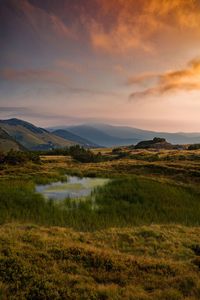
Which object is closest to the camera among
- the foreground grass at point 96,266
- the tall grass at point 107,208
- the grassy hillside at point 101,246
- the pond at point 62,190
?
the foreground grass at point 96,266

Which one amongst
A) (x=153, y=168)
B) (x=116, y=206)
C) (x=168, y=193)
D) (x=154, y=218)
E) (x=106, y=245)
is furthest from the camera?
(x=153, y=168)

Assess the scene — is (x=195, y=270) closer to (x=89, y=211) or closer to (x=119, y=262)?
(x=119, y=262)

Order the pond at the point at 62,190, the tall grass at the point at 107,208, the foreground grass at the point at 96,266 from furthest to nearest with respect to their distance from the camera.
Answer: the pond at the point at 62,190 < the tall grass at the point at 107,208 < the foreground grass at the point at 96,266

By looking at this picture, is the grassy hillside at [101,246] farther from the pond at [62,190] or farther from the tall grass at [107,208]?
the pond at [62,190]

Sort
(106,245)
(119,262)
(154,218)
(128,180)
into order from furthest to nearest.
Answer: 1. (128,180)
2. (154,218)
3. (106,245)
4. (119,262)

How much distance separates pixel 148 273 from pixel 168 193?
21692 millimetres

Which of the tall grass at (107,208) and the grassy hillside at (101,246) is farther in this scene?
the tall grass at (107,208)

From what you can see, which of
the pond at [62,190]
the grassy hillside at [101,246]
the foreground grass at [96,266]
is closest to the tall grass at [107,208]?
the grassy hillside at [101,246]

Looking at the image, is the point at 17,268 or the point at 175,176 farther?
the point at 175,176

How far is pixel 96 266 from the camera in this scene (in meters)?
13.3

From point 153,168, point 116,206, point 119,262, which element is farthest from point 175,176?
point 119,262

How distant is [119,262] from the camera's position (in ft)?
43.8

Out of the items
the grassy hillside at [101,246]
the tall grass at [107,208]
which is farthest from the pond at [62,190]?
the grassy hillside at [101,246]

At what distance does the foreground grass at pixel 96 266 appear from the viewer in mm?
10766
